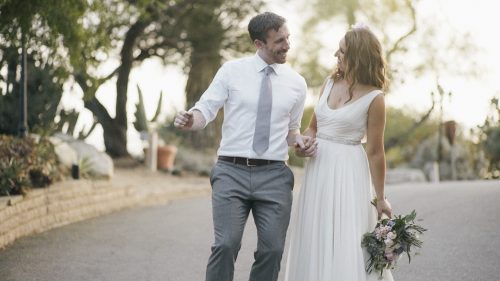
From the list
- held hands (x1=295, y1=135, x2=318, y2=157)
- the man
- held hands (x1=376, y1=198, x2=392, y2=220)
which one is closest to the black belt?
the man

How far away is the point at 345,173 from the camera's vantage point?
483 centimetres

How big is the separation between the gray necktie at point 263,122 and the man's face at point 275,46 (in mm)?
229

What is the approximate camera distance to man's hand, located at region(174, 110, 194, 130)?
4.48m

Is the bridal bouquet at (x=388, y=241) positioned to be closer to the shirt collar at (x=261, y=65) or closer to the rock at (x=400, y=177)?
the shirt collar at (x=261, y=65)

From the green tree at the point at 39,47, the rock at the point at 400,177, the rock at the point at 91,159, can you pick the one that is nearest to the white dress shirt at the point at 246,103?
the green tree at the point at 39,47

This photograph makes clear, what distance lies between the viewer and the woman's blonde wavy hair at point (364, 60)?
466 centimetres

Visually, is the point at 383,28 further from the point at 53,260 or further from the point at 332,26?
the point at 53,260

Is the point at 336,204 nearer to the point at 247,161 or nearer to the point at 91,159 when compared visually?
the point at 247,161

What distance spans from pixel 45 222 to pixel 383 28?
23.9 meters

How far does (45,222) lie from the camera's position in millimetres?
10250

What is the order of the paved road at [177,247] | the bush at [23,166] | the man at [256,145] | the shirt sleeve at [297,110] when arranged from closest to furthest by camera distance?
the man at [256,145], the shirt sleeve at [297,110], the paved road at [177,247], the bush at [23,166]

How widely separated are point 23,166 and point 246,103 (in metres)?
6.17

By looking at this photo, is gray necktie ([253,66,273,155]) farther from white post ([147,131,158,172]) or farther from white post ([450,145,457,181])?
white post ([450,145,457,181])

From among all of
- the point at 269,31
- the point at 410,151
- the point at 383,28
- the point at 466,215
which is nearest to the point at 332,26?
the point at 383,28
